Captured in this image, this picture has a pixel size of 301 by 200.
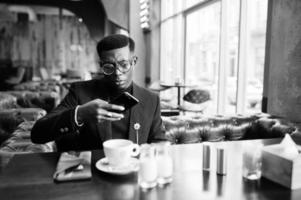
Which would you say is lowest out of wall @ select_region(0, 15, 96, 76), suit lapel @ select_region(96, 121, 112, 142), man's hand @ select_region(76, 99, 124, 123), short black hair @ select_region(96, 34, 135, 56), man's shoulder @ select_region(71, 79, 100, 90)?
suit lapel @ select_region(96, 121, 112, 142)

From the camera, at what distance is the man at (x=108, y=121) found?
4.46 feet

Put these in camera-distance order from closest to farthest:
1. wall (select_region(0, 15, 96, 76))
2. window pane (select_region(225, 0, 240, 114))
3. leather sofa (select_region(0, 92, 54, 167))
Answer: leather sofa (select_region(0, 92, 54, 167)) < window pane (select_region(225, 0, 240, 114)) < wall (select_region(0, 15, 96, 76))

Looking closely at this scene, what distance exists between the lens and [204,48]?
5438 mm

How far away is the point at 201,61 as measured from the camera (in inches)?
220

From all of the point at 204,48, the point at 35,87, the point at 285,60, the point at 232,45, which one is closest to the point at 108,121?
the point at 285,60

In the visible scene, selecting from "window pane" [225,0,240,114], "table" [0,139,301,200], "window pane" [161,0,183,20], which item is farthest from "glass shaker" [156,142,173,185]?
"window pane" [161,0,183,20]

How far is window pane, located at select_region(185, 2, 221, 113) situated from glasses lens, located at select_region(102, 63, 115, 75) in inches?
135

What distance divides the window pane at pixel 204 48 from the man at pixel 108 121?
3.24m

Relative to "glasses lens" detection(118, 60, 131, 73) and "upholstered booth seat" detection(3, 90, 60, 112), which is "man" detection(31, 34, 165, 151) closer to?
"glasses lens" detection(118, 60, 131, 73)

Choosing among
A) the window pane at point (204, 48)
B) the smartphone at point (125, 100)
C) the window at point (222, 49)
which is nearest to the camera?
the smartphone at point (125, 100)

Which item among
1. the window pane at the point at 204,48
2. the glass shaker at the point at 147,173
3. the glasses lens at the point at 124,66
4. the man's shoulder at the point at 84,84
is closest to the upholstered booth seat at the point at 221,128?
the man's shoulder at the point at 84,84

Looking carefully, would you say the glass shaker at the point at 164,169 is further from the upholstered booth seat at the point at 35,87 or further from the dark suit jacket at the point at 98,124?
the upholstered booth seat at the point at 35,87

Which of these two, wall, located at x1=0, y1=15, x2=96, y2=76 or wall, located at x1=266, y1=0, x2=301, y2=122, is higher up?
wall, located at x1=0, y1=15, x2=96, y2=76

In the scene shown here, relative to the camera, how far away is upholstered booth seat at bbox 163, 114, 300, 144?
2.21 meters
